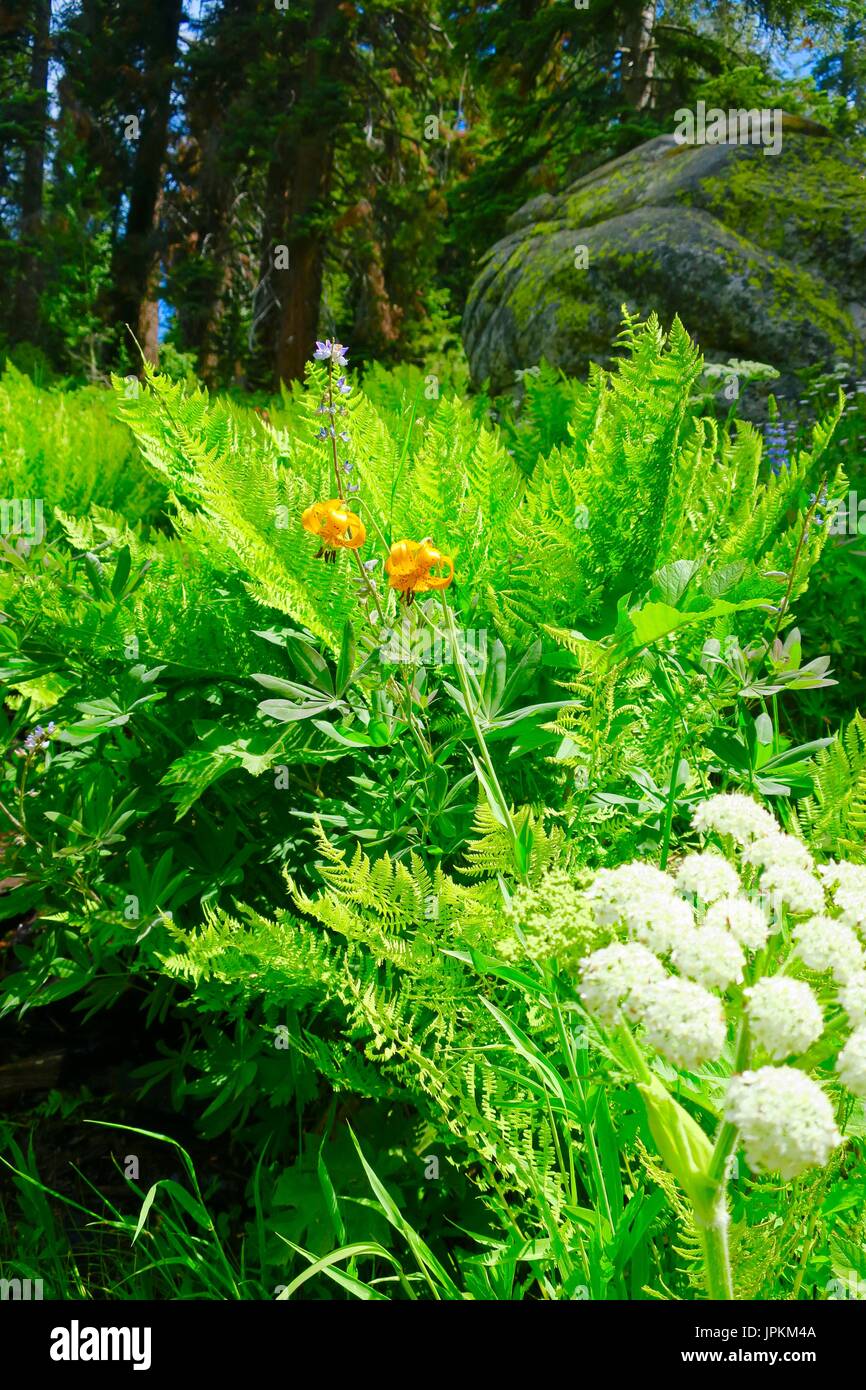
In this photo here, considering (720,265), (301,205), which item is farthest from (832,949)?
(301,205)

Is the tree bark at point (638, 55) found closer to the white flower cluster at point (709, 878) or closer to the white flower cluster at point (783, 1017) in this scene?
→ the white flower cluster at point (709, 878)

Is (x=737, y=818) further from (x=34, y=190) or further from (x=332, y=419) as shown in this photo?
(x=34, y=190)

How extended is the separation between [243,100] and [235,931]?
459 inches

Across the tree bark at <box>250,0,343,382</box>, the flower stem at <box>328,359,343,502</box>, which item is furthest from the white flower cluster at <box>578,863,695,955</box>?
the tree bark at <box>250,0,343,382</box>

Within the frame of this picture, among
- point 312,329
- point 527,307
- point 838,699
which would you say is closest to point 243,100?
point 312,329

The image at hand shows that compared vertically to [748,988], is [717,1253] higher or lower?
lower

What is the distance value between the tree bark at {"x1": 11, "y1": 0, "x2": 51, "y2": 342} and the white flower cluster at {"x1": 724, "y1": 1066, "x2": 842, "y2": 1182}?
12872 mm

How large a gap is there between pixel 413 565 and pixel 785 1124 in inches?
26.1

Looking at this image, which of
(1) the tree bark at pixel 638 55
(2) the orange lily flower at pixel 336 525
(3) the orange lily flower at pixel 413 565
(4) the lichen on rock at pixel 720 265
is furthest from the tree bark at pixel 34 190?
(3) the orange lily flower at pixel 413 565

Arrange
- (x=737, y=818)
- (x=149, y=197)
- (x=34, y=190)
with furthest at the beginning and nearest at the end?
(x=34, y=190) < (x=149, y=197) < (x=737, y=818)

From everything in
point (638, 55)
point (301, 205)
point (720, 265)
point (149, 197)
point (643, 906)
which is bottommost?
point (643, 906)

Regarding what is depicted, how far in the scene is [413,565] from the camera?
104 cm

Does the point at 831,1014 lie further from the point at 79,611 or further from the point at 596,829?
the point at 79,611

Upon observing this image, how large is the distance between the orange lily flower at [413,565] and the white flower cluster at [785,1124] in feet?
2.07
